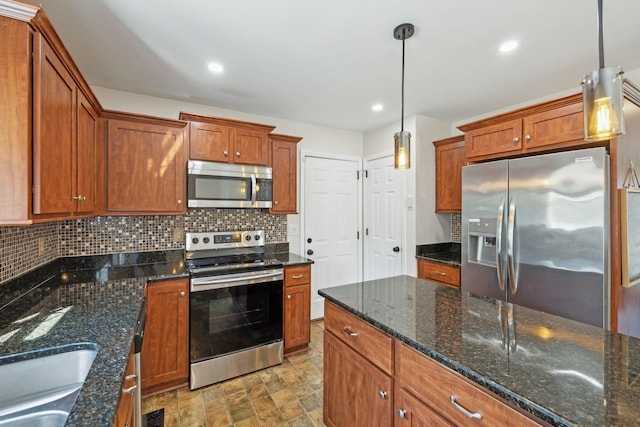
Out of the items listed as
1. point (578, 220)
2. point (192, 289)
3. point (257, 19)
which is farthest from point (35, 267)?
point (578, 220)

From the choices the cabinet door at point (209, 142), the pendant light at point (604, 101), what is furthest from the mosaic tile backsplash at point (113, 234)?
the pendant light at point (604, 101)

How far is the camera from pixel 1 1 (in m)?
1.09

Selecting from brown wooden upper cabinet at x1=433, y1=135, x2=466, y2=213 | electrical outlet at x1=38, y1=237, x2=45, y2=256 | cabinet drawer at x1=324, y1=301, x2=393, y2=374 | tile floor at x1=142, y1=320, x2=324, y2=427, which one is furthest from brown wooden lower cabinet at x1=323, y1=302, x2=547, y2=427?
brown wooden upper cabinet at x1=433, y1=135, x2=466, y2=213

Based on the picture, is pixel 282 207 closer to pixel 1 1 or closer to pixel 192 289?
pixel 192 289

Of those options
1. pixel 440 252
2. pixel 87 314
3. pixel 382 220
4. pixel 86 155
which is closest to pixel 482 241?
pixel 440 252

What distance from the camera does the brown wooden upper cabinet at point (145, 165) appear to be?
2.35 metres

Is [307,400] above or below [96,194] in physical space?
below

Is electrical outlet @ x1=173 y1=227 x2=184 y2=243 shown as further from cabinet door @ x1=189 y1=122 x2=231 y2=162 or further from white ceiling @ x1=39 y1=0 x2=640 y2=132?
white ceiling @ x1=39 y1=0 x2=640 y2=132

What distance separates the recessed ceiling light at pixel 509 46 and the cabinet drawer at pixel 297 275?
2.27 m

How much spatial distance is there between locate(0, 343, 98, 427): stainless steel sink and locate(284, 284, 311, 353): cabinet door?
1.69 metres

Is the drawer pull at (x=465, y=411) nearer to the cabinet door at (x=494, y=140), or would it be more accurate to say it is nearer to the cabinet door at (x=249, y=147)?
the cabinet door at (x=494, y=140)

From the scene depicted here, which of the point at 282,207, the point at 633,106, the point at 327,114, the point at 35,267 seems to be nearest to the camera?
the point at 35,267

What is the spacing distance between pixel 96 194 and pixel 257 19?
171 cm

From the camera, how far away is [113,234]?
256 centimetres
